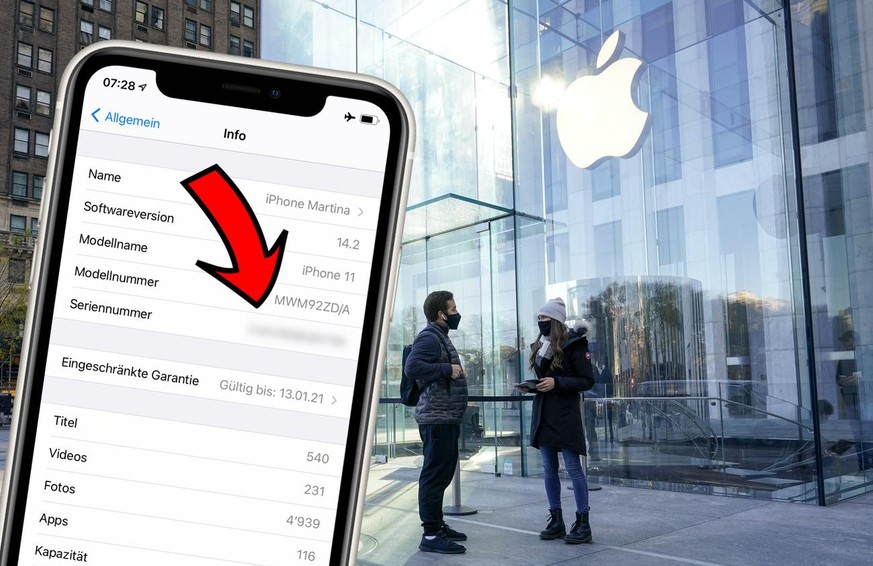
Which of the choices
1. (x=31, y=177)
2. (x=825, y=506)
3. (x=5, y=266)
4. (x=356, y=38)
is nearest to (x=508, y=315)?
(x=825, y=506)

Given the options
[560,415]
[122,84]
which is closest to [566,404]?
[560,415]

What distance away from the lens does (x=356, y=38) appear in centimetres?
1237

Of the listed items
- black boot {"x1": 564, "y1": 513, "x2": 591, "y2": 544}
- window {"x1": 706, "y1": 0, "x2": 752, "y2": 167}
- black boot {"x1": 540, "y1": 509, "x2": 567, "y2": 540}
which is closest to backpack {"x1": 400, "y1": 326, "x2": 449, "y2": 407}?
black boot {"x1": 540, "y1": 509, "x2": 567, "y2": 540}

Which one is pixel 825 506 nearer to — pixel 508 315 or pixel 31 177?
pixel 508 315

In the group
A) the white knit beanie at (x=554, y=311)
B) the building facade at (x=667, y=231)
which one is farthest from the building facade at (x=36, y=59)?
the white knit beanie at (x=554, y=311)

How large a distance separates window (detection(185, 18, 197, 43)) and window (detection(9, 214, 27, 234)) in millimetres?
18023

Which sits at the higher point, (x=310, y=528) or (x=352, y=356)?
(x=352, y=356)

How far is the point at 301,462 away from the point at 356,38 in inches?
474

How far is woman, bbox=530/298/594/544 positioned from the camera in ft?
17.3

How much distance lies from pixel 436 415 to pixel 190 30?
53.8 metres

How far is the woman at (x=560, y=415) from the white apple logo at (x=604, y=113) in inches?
156

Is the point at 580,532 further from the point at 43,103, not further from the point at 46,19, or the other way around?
the point at 46,19

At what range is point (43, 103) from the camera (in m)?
44.7

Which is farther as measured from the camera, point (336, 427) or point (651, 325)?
point (651, 325)
